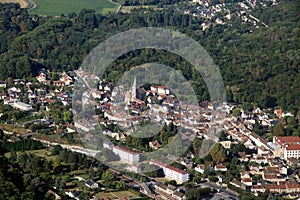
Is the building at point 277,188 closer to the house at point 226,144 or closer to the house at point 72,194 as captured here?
the house at point 226,144

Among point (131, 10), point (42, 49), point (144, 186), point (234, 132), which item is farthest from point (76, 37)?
point (144, 186)

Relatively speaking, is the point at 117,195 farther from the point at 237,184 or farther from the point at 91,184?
the point at 237,184

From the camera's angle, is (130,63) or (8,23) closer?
(130,63)

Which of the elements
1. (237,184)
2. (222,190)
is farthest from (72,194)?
(237,184)

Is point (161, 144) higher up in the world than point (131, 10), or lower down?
lower down

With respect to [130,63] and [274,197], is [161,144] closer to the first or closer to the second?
[274,197]

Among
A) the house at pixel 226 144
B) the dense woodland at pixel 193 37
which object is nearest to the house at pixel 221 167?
the house at pixel 226 144

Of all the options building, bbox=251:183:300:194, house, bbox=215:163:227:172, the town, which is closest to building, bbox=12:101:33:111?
the town

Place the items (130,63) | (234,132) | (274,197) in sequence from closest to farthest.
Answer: (274,197) → (234,132) → (130,63)

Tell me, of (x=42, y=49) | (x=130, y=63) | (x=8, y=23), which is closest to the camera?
(x=130, y=63)
